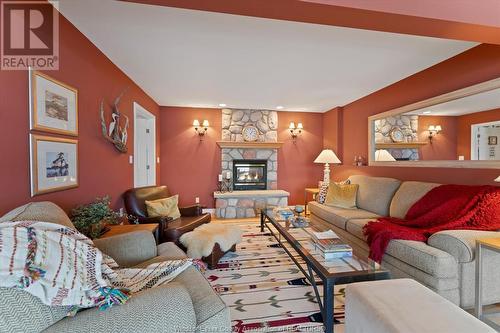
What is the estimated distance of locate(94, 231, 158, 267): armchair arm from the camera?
171 centimetres

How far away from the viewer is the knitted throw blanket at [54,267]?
83cm

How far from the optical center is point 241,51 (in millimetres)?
2510

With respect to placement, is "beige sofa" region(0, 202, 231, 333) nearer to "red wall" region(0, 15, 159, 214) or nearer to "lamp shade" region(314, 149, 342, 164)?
"red wall" region(0, 15, 159, 214)

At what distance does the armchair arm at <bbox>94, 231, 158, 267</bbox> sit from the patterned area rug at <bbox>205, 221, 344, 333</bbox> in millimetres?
780

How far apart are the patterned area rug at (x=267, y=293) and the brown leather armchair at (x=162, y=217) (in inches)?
23.1

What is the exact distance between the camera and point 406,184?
3.03 m

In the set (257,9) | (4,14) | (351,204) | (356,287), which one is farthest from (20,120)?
(351,204)

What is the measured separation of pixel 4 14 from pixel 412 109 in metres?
4.14

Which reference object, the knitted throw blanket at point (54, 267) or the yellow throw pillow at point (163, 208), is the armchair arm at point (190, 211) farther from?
the knitted throw blanket at point (54, 267)

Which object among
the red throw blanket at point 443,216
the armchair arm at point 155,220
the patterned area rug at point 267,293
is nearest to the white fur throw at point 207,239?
the patterned area rug at point 267,293

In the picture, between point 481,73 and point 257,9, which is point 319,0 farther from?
point 481,73

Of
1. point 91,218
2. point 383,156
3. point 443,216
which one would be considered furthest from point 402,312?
point 383,156

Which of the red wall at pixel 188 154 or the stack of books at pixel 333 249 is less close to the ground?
the red wall at pixel 188 154

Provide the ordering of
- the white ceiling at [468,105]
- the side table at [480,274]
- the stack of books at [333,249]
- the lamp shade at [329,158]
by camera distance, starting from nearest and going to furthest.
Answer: the side table at [480,274] < the stack of books at [333,249] < the white ceiling at [468,105] < the lamp shade at [329,158]
